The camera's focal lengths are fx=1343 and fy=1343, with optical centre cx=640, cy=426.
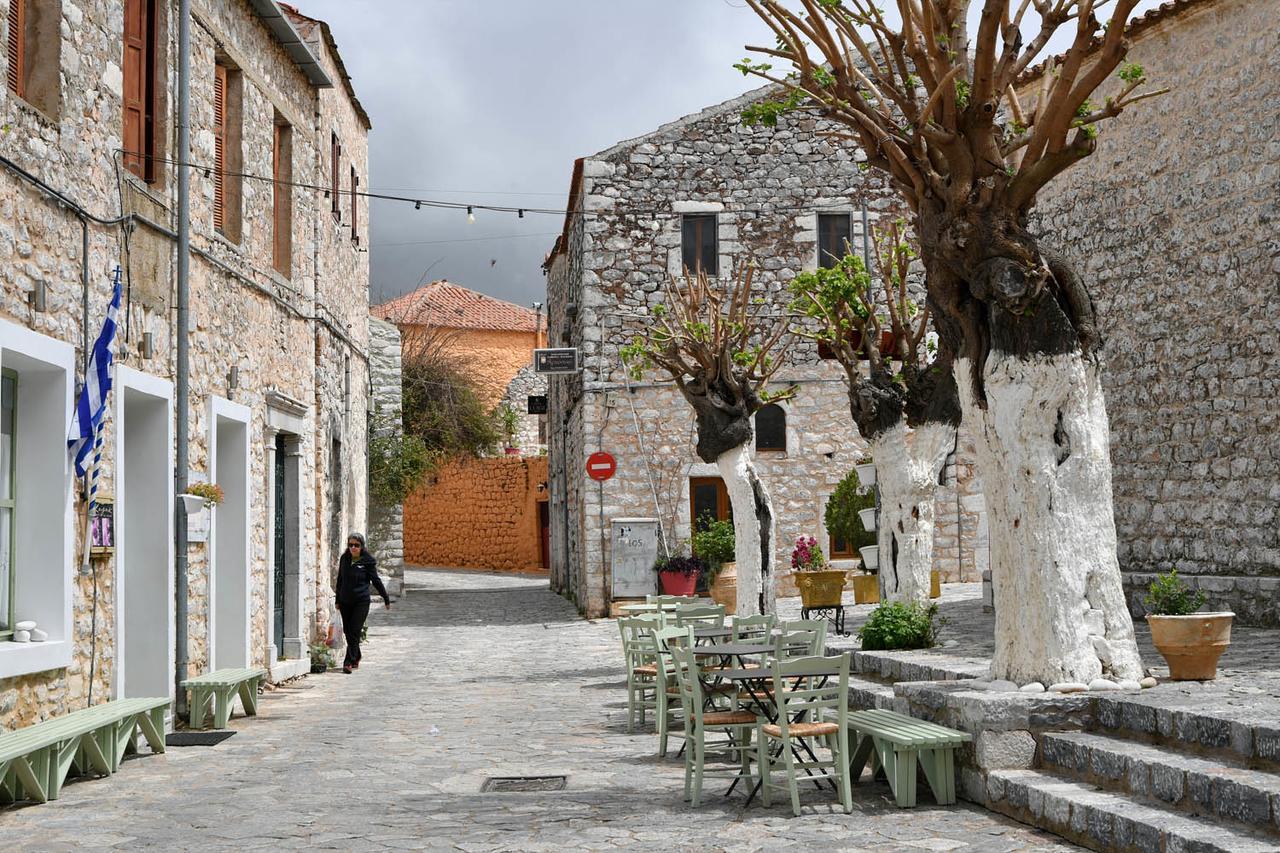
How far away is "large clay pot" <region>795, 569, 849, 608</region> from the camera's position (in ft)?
50.3

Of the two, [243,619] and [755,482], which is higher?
[755,482]

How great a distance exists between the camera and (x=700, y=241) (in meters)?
20.9

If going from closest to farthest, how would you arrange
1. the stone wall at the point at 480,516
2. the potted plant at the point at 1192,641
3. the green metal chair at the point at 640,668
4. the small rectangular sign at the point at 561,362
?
the potted plant at the point at 1192,641
the green metal chair at the point at 640,668
the small rectangular sign at the point at 561,362
the stone wall at the point at 480,516

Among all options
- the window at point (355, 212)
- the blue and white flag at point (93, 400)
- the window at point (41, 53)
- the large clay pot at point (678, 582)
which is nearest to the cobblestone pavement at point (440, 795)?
the blue and white flag at point (93, 400)

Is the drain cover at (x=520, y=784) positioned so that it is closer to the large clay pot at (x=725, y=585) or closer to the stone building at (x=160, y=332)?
the stone building at (x=160, y=332)

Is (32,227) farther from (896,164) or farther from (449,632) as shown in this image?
(449,632)

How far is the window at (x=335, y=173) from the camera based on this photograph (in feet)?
→ 52.1

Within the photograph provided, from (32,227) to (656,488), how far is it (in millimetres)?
13826

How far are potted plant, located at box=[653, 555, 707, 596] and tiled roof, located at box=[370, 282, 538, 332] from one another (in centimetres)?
2055

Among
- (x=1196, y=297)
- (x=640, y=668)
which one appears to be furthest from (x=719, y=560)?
(x=640, y=668)

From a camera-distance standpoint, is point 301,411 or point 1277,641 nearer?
point 1277,641

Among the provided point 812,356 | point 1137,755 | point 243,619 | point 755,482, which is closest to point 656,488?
point 812,356

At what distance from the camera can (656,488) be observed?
20734 mm

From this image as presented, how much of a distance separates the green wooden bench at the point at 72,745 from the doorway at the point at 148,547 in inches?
38.1
